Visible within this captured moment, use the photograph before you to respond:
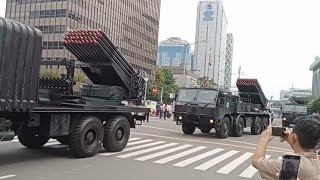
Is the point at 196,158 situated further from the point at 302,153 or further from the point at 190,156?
the point at 302,153

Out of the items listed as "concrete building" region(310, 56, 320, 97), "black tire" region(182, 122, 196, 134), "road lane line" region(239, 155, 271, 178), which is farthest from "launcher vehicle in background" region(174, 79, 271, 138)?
"concrete building" region(310, 56, 320, 97)

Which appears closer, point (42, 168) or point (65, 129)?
point (42, 168)

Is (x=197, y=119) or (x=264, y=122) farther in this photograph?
(x=264, y=122)

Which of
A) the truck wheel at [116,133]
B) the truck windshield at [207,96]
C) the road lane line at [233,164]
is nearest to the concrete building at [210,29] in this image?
→ the truck windshield at [207,96]

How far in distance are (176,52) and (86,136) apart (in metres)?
85.8

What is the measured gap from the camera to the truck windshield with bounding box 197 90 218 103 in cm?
2011

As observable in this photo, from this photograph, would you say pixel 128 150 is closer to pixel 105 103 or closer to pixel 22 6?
pixel 105 103

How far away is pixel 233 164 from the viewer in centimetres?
1207

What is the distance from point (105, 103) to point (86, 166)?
2.95 metres

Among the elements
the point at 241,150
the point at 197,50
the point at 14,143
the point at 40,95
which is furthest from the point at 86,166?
the point at 197,50

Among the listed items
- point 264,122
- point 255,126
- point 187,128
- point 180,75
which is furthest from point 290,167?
point 180,75

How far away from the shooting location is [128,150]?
530 inches

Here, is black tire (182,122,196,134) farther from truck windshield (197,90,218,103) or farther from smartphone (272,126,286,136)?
smartphone (272,126,286,136)

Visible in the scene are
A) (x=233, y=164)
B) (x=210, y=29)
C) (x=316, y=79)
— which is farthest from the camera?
(x=316, y=79)
